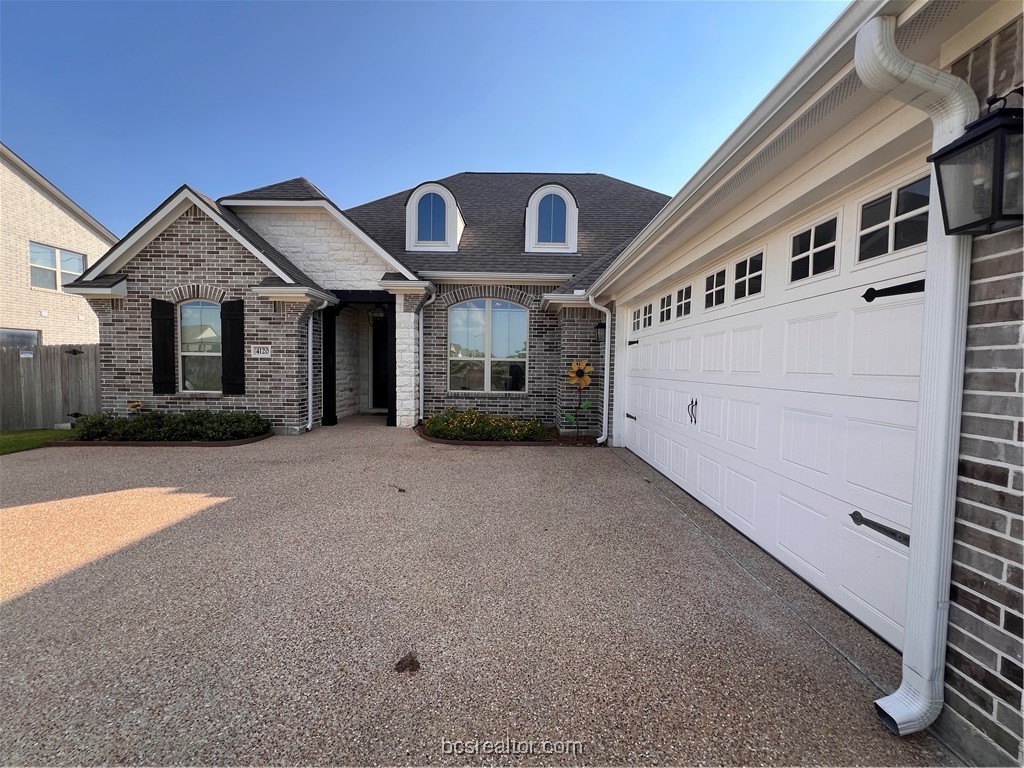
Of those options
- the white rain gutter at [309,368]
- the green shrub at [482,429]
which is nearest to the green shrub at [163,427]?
the white rain gutter at [309,368]

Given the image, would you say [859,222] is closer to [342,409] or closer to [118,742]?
[118,742]

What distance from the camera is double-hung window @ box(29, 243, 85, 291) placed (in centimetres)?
1148

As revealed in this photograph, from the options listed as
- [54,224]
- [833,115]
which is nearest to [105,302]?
[54,224]

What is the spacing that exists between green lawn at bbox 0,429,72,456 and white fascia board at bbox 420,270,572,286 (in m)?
7.31

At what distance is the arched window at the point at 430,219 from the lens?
954cm

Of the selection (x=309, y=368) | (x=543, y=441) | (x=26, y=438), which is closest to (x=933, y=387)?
(x=543, y=441)

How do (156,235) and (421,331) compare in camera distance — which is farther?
(421,331)

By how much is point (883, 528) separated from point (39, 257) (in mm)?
18866

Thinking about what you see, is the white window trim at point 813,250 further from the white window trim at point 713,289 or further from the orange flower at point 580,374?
the orange flower at point 580,374

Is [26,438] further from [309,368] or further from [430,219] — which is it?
[430,219]

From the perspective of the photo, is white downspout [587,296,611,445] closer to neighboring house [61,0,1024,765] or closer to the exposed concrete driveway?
neighboring house [61,0,1024,765]

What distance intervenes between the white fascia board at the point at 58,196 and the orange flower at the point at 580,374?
1596 cm

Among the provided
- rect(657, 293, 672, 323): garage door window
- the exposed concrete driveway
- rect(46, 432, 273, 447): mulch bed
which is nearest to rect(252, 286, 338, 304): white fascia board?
rect(46, 432, 273, 447): mulch bed

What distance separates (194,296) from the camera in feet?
25.9
